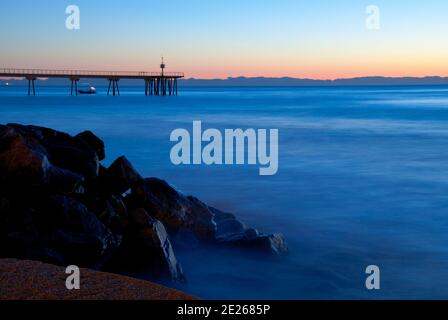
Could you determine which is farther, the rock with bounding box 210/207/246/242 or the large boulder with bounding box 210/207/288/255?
the rock with bounding box 210/207/246/242

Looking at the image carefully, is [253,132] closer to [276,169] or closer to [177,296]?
[276,169]

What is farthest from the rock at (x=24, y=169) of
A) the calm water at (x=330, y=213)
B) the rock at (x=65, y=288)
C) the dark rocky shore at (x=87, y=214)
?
the calm water at (x=330, y=213)

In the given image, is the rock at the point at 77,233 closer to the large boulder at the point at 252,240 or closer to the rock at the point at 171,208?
the rock at the point at 171,208

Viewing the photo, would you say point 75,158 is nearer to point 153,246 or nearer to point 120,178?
point 120,178

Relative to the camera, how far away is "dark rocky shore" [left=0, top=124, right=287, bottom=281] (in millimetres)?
6336

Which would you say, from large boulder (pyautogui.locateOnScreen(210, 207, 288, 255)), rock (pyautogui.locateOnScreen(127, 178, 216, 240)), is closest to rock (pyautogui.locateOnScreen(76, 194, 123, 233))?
rock (pyautogui.locateOnScreen(127, 178, 216, 240))

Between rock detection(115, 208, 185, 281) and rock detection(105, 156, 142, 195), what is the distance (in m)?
0.94

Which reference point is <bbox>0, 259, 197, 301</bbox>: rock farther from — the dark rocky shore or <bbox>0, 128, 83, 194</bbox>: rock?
<bbox>0, 128, 83, 194</bbox>: rock

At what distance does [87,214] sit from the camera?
6723 millimetres

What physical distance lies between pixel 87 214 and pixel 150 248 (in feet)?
2.76

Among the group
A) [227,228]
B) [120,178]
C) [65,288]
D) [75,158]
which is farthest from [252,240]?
[65,288]

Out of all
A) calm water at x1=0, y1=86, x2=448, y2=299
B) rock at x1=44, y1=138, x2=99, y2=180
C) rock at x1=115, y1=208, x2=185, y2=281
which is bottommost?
calm water at x1=0, y1=86, x2=448, y2=299

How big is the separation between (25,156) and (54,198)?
0.62 m

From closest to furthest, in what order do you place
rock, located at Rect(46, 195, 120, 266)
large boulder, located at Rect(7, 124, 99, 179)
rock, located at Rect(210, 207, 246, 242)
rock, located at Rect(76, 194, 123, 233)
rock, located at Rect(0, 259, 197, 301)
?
rock, located at Rect(0, 259, 197, 301), rock, located at Rect(46, 195, 120, 266), rock, located at Rect(76, 194, 123, 233), large boulder, located at Rect(7, 124, 99, 179), rock, located at Rect(210, 207, 246, 242)
